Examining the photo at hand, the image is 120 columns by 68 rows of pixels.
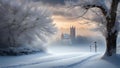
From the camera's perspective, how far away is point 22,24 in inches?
1517

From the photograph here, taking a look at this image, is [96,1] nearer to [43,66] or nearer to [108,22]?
[108,22]

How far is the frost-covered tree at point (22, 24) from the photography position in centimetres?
3688

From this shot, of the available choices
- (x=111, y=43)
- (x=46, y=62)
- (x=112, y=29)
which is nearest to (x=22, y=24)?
(x=46, y=62)

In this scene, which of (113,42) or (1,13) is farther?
(1,13)

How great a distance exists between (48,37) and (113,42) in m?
22.8

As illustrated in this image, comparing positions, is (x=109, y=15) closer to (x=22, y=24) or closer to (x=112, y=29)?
(x=112, y=29)

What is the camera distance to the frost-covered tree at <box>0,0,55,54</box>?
36875 mm

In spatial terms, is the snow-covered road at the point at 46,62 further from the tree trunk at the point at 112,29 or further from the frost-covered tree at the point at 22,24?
the frost-covered tree at the point at 22,24

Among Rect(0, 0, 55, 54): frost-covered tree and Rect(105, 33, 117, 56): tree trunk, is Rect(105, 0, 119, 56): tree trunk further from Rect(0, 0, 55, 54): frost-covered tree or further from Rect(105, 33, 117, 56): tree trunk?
Rect(0, 0, 55, 54): frost-covered tree

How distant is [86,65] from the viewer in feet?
61.2

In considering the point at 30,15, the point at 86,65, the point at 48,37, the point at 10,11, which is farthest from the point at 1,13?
the point at 86,65

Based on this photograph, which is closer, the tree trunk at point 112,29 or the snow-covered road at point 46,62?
the snow-covered road at point 46,62

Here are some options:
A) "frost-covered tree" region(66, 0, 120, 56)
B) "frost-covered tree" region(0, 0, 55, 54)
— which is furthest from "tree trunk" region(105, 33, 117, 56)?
"frost-covered tree" region(0, 0, 55, 54)

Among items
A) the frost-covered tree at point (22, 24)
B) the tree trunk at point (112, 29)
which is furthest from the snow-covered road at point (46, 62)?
the frost-covered tree at point (22, 24)
